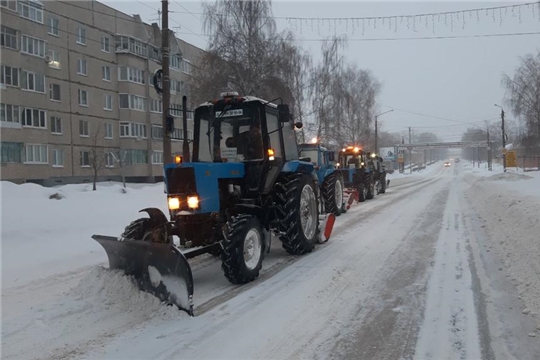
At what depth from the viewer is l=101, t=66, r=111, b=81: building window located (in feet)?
118

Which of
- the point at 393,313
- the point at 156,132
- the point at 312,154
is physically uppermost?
the point at 156,132

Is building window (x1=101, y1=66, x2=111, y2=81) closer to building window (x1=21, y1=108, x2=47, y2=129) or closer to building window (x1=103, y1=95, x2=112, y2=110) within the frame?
building window (x1=103, y1=95, x2=112, y2=110)

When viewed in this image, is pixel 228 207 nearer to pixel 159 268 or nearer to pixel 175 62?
pixel 159 268

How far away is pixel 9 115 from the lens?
28.0 m

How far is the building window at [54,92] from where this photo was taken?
3142 centimetres

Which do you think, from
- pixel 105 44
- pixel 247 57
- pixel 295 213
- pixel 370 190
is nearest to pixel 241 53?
pixel 247 57

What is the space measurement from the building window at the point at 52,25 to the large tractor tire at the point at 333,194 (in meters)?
26.0

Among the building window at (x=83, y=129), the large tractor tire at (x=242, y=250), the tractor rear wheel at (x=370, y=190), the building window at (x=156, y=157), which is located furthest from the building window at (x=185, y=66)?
the large tractor tire at (x=242, y=250)

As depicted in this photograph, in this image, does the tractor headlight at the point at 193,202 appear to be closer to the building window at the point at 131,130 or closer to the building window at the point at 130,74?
the building window at the point at 131,130

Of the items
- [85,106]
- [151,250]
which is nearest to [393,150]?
[85,106]

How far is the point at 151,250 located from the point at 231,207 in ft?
5.47

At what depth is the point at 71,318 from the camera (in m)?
4.71

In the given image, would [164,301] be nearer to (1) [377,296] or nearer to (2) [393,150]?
(1) [377,296]

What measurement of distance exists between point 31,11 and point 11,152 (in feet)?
Result: 30.2
